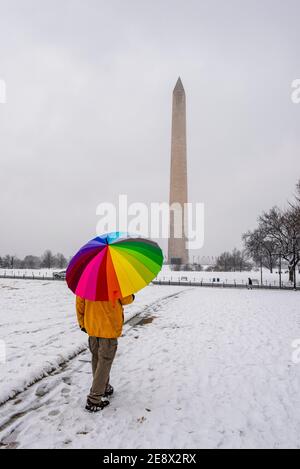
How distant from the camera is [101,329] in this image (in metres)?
3.70

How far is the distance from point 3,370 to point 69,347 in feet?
5.45

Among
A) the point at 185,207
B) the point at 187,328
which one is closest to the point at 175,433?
the point at 187,328

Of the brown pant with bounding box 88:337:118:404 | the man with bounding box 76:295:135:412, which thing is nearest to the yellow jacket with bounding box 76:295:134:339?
the man with bounding box 76:295:135:412

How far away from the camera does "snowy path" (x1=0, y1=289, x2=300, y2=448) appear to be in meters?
3.23

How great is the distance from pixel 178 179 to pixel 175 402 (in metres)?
47.8

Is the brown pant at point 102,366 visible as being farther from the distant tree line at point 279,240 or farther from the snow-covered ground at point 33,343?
the distant tree line at point 279,240

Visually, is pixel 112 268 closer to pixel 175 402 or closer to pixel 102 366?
pixel 102 366

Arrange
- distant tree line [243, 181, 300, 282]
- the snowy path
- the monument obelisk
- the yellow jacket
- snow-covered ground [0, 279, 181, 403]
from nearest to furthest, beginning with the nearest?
the snowy path → the yellow jacket → snow-covered ground [0, 279, 181, 403] → distant tree line [243, 181, 300, 282] → the monument obelisk

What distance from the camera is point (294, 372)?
5.29 m

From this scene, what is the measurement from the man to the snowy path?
23 centimetres

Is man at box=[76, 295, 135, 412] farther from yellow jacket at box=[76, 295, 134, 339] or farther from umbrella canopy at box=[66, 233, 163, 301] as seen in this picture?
umbrella canopy at box=[66, 233, 163, 301]

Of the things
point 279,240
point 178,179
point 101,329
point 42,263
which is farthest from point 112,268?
point 42,263

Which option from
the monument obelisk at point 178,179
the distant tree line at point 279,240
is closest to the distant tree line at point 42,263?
the monument obelisk at point 178,179
